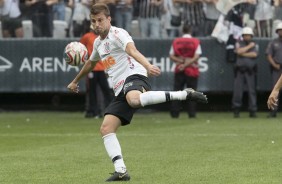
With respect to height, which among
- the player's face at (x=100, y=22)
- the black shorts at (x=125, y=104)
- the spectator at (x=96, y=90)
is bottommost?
the spectator at (x=96, y=90)

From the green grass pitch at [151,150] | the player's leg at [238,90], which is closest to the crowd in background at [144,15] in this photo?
the player's leg at [238,90]

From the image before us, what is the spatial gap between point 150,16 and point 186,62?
168 cm

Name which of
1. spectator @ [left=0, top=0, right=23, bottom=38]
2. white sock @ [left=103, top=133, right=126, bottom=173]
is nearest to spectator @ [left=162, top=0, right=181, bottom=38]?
spectator @ [left=0, top=0, right=23, bottom=38]

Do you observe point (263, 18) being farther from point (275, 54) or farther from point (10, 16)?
point (10, 16)

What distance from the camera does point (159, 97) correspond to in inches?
424

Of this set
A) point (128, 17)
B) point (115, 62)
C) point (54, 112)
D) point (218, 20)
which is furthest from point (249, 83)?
point (115, 62)

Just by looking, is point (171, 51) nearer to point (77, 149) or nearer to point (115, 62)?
point (77, 149)

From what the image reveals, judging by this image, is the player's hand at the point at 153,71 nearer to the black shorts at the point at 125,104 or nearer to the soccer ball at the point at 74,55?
the black shorts at the point at 125,104

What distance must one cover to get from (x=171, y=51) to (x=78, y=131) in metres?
4.95

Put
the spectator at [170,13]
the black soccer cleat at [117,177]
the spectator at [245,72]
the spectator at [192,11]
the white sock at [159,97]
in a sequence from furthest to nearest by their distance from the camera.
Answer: the spectator at [170,13] < the spectator at [192,11] < the spectator at [245,72] < the black soccer cleat at [117,177] < the white sock at [159,97]

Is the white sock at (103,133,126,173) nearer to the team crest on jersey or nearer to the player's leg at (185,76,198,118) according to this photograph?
the team crest on jersey

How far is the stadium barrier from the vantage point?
82.5ft

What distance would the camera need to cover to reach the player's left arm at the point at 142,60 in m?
10.3

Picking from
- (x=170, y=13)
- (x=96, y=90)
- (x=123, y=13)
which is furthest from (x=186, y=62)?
(x=96, y=90)
